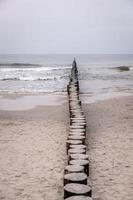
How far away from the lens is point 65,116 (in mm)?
9922

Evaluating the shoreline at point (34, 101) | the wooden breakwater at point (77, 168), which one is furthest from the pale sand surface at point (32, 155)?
the shoreline at point (34, 101)

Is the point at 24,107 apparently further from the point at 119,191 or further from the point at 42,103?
the point at 119,191

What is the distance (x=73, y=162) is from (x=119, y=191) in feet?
2.51

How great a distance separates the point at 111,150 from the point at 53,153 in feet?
3.76

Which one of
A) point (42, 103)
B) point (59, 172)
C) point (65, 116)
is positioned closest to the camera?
→ point (59, 172)

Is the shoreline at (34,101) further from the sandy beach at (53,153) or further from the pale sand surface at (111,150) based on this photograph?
the pale sand surface at (111,150)

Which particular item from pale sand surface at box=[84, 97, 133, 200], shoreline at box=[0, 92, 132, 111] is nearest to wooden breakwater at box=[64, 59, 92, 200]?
pale sand surface at box=[84, 97, 133, 200]

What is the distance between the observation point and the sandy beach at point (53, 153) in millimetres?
4672

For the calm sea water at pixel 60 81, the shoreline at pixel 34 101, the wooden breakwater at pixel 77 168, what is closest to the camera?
the wooden breakwater at pixel 77 168

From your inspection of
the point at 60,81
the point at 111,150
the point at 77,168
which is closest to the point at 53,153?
the point at 111,150

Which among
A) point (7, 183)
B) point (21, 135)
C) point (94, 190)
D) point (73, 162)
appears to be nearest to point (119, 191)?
point (94, 190)

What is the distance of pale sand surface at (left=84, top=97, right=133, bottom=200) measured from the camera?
469cm

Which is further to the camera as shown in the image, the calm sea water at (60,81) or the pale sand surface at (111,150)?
the calm sea water at (60,81)

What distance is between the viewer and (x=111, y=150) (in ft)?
21.3
